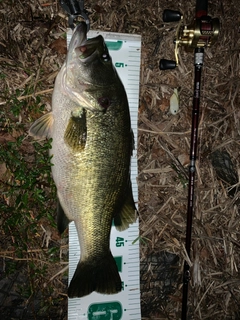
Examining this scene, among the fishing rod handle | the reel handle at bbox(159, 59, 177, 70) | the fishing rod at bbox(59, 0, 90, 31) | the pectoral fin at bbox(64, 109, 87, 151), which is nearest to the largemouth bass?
the pectoral fin at bbox(64, 109, 87, 151)

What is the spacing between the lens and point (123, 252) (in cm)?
279

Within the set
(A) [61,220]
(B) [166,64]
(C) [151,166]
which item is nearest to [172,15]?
(B) [166,64]

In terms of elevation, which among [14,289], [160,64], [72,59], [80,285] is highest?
[160,64]

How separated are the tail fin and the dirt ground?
0.44 m

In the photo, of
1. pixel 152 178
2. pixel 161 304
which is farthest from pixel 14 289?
pixel 152 178

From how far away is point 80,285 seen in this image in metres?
2.34

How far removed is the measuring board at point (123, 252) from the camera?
105 inches

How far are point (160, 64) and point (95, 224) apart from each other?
1.51m

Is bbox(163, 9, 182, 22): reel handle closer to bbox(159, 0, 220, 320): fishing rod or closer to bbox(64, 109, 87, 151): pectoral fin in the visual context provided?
bbox(159, 0, 220, 320): fishing rod

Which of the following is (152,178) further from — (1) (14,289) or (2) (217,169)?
(1) (14,289)

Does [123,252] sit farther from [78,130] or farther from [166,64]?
[166,64]

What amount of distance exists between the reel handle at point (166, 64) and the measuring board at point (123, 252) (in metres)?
0.21

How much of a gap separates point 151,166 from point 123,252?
84 centimetres

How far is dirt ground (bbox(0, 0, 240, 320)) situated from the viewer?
2576mm
